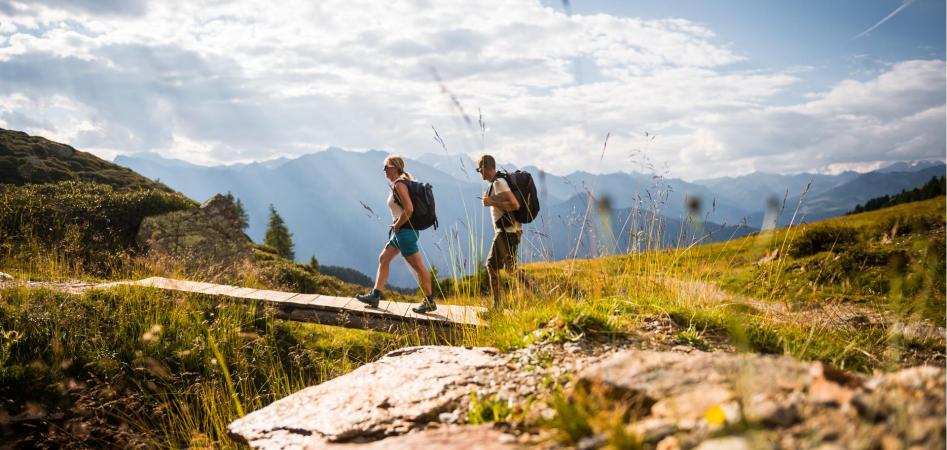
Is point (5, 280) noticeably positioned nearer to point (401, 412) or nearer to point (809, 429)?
point (401, 412)

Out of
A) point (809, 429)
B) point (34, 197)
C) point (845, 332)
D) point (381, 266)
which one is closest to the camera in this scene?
point (809, 429)

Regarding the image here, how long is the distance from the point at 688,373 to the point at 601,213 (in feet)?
10.6

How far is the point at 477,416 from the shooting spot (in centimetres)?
248

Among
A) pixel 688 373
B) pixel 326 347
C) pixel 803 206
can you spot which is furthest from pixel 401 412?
pixel 326 347

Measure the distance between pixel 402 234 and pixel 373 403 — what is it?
16.2 ft

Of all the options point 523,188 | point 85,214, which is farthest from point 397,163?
point 85,214

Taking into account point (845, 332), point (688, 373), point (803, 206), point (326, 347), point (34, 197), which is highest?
point (34, 197)

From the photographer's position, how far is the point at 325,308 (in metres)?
8.26

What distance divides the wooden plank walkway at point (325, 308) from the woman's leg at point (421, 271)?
401mm

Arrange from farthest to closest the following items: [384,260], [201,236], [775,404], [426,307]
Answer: [201,236] → [384,260] → [426,307] → [775,404]

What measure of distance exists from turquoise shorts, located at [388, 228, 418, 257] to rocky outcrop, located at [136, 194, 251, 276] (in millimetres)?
8459

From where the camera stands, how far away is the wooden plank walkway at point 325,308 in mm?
7695

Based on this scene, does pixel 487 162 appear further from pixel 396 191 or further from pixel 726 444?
pixel 726 444

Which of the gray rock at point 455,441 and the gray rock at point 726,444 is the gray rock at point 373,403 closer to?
the gray rock at point 455,441
